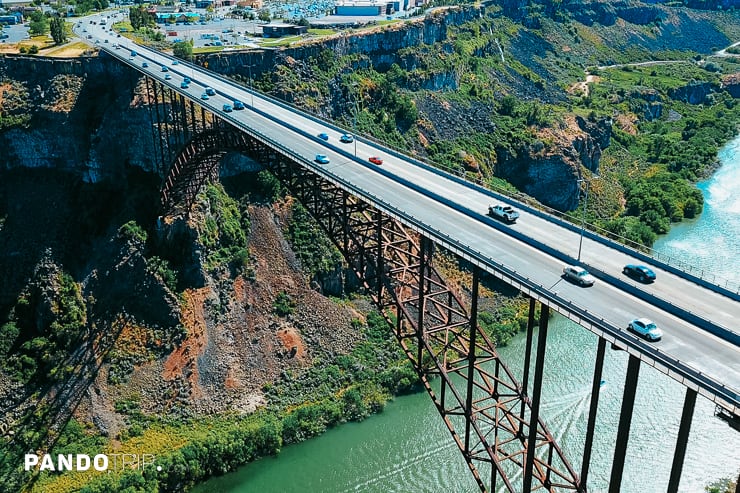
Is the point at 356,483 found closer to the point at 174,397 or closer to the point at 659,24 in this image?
the point at 174,397

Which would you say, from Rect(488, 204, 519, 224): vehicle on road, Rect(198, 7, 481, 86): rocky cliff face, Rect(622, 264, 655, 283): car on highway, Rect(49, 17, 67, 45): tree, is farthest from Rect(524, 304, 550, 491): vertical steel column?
Rect(49, 17, 67, 45): tree

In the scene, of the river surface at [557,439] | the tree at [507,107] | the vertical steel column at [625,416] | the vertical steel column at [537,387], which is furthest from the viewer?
the tree at [507,107]

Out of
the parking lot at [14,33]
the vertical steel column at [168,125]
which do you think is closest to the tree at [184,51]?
the vertical steel column at [168,125]

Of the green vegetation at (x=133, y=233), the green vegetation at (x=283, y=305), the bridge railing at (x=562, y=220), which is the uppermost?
the bridge railing at (x=562, y=220)

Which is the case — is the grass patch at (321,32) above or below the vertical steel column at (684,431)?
above

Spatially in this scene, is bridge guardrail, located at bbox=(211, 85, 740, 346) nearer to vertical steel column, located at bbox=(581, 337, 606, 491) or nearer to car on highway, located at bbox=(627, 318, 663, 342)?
car on highway, located at bbox=(627, 318, 663, 342)

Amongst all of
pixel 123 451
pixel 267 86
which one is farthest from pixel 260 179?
pixel 123 451

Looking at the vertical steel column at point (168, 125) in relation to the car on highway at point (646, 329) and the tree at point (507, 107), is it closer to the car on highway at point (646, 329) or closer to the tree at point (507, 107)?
the car on highway at point (646, 329)
